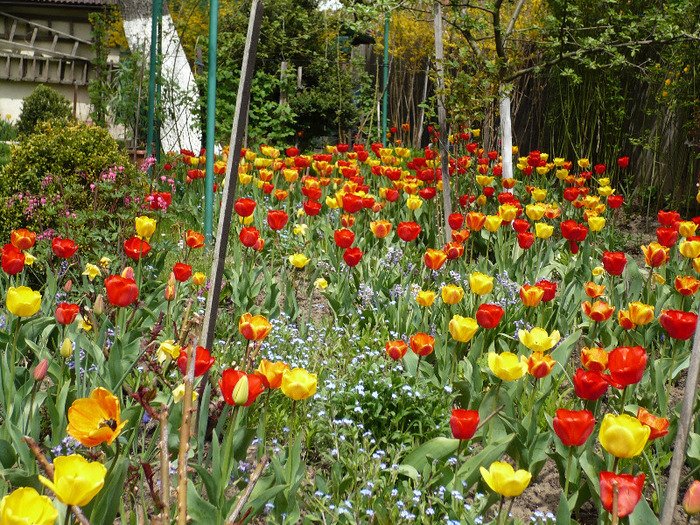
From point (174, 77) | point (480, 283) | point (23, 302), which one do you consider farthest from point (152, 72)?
point (23, 302)

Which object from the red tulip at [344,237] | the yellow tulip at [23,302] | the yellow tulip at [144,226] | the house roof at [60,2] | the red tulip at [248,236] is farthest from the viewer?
the house roof at [60,2]

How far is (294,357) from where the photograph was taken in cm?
263

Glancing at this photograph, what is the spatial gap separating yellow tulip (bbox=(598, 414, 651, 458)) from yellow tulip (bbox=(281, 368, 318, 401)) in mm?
600

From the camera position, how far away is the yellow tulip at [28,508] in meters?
0.86

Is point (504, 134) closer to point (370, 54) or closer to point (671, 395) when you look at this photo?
point (671, 395)

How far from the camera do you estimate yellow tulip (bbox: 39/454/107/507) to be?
920 millimetres

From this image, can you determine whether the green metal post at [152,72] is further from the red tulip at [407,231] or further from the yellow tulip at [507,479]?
the yellow tulip at [507,479]

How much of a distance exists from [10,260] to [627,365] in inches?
74.4

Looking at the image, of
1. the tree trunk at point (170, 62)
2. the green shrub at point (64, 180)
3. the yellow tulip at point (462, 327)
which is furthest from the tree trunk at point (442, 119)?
the tree trunk at point (170, 62)

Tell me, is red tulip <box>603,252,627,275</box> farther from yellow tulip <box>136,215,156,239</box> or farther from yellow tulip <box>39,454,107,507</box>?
yellow tulip <box>39,454,107,507</box>

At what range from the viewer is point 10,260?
235 centimetres

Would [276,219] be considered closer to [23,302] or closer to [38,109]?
[23,302]

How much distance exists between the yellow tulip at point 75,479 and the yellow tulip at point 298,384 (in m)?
0.64

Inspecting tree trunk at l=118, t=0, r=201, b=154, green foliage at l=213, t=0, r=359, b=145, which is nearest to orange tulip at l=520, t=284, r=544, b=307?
tree trunk at l=118, t=0, r=201, b=154
